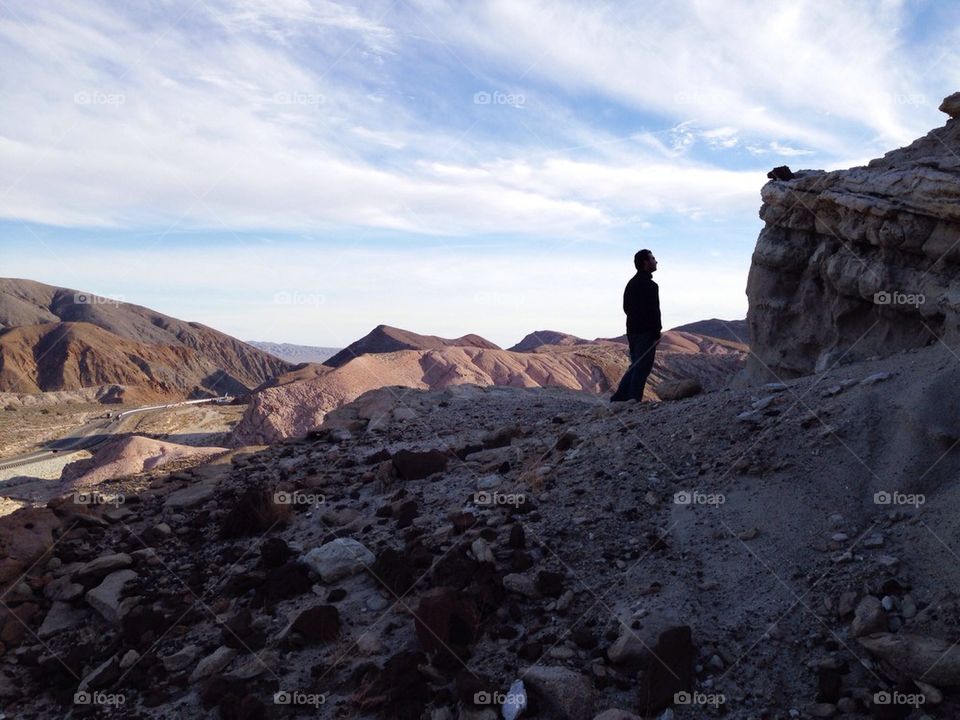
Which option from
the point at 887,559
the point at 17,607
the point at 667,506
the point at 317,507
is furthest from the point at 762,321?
the point at 17,607

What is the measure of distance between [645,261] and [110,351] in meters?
82.2

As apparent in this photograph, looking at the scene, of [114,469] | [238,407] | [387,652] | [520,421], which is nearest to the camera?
[387,652]

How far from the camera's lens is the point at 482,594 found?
4.71 meters

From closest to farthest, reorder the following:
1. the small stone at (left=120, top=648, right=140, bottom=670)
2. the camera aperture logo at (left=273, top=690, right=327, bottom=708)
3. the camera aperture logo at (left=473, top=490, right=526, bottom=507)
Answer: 1. the camera aperture logo at (left=273, top=690, right=327, bottom=708)
2. the small stone at (left=120, top=648, right=140, bottom=670)
3. the camera aperture logo at (left=473, top=490, right=526, bottom=507)

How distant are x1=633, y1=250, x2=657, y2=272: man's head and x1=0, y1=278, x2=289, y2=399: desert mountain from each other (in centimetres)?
6792

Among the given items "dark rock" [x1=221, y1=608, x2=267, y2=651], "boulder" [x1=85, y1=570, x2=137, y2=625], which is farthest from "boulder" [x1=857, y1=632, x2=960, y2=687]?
"boulder" [x1=85, y1=570, x2=137, y2=625]

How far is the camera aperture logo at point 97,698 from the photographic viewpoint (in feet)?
15.6

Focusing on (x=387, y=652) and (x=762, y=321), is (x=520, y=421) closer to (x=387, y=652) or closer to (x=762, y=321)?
(x=762, y=321)

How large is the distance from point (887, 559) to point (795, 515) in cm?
72

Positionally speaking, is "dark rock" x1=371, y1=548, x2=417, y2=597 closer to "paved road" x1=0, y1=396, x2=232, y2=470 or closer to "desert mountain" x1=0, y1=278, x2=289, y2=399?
"paved road" x1=0, y1=396, x2=232, y2=470

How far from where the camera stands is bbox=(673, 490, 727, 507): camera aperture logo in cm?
539

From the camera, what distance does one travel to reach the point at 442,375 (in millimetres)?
26812

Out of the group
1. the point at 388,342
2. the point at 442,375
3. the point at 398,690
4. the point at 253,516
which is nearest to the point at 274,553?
the point at 253,516

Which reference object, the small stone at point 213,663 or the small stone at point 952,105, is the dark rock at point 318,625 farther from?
the small stone at point 952,105
